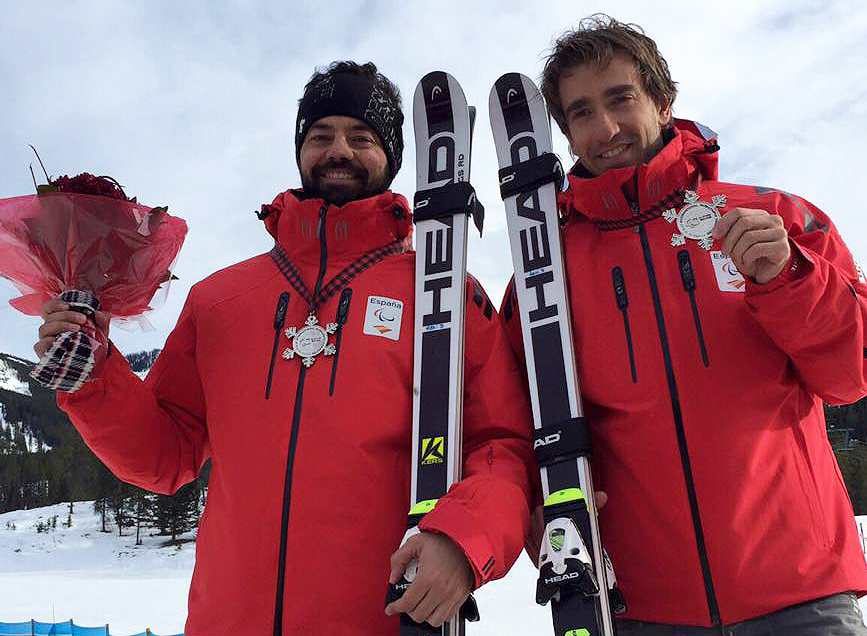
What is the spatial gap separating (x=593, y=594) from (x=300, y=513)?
760 millimetres

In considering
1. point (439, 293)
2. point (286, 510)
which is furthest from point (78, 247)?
point (439, 293)

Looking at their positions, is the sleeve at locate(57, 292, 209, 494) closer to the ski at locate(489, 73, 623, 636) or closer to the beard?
the beard

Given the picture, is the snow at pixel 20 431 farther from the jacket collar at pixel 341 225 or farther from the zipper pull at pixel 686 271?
the zipper pull at pixel 686 271

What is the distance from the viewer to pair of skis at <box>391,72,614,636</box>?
175cm

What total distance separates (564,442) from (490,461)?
227 millimetres

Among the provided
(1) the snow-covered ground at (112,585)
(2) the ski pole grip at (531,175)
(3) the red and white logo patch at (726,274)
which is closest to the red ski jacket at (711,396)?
(3) the red and white logo patch at (726,274)

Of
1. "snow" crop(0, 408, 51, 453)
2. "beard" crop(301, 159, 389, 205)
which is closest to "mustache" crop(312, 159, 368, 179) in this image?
"beard" crop(301, 159, 389, 205)

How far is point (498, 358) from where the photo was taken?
83.0 inches

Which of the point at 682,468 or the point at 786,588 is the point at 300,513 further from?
the point at 786,588

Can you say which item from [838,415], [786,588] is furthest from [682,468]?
[838,415]

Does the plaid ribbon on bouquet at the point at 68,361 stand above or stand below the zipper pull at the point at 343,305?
below

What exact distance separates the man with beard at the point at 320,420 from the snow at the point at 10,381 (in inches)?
5957

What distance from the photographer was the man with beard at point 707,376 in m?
1.64

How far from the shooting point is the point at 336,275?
2148 millimetres
